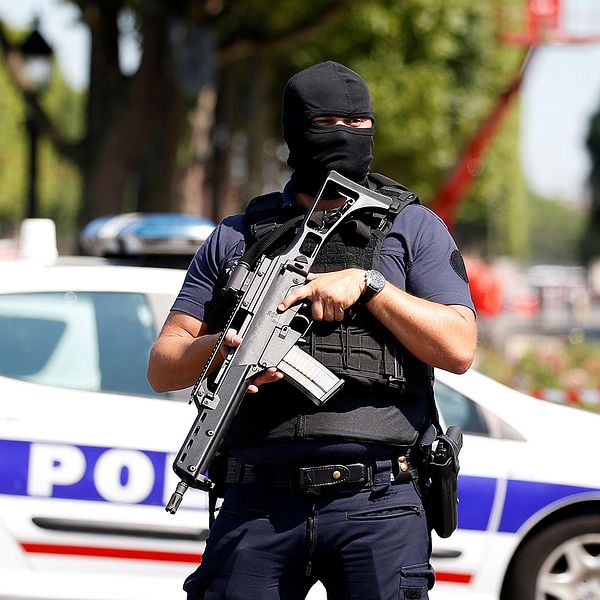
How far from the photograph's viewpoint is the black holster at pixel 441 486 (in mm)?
2836

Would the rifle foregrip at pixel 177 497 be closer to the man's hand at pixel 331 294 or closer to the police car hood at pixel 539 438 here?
the man's hand at pixel 331 294

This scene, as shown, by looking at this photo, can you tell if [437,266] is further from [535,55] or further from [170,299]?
[535,55]

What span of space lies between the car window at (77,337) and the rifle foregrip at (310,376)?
2.23 metres

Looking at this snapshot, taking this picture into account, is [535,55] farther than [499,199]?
No

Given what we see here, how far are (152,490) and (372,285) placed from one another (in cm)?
217

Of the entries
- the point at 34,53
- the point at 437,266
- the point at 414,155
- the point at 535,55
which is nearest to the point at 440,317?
the point at 437,266

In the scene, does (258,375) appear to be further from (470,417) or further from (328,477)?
(470,417)

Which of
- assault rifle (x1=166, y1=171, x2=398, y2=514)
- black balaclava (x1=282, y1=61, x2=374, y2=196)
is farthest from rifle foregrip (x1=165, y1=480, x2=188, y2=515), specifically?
black balaclava (x1=282, y1=61, x2=374, y2=196)

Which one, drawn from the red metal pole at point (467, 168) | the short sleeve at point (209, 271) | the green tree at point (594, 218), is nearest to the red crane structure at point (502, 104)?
the red metal pole at point (467, 168)

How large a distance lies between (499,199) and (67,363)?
68.2 metres

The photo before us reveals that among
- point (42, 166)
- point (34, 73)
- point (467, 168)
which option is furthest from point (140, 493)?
point (42, 166)

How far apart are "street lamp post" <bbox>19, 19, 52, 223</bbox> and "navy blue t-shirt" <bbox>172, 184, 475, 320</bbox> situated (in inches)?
452

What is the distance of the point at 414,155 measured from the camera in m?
32.4

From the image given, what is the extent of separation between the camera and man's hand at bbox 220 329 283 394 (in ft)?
8.74
